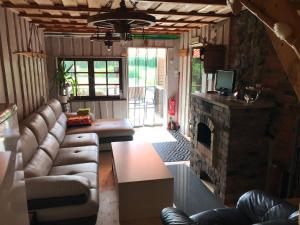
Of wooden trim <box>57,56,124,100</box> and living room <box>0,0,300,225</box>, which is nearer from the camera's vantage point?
living room <box>0,0,300,225</box>

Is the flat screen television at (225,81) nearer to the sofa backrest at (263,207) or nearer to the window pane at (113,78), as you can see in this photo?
the sofa backrest at (263,207)

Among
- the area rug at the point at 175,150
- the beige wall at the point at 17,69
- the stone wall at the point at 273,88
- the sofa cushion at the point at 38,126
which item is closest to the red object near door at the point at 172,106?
the area rug at the point at 175,150

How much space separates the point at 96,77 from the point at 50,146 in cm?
309

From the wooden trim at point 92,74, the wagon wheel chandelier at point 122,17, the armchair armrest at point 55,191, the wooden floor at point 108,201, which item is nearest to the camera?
the wagon wheel chandelier at point 122,17

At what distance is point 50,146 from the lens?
3.13m

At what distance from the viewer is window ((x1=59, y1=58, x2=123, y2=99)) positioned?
229 inches

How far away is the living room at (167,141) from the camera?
4.58ft

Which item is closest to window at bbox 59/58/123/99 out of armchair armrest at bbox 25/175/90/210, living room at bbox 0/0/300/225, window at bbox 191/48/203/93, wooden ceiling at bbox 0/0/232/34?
living room at bbox 0/0/300/225

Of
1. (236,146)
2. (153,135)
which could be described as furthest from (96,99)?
(236,146)

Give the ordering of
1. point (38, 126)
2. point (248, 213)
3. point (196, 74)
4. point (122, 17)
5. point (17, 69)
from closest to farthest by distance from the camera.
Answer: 1. point (122, 17)
2. point (248, 213)
3. point (38, 126)
4. point (17, 69)
5. point (196, 74)

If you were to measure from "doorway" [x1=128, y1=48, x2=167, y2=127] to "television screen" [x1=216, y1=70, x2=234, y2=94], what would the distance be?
2726 millimetres

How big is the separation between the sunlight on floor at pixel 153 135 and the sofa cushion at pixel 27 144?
2.87m

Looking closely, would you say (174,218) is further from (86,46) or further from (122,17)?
(86,46)

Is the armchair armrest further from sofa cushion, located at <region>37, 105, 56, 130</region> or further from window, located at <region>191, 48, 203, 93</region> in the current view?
window, located at <region>191, 48, 203, 93</region>
